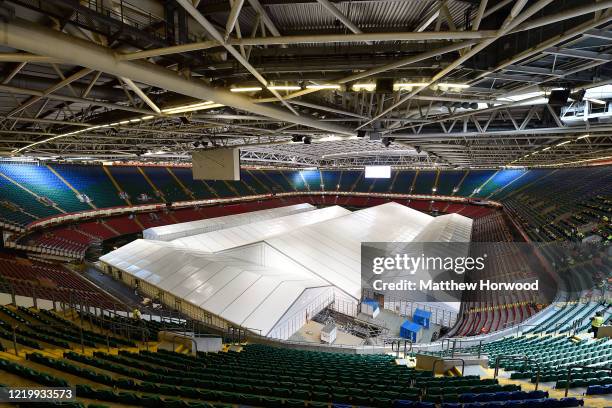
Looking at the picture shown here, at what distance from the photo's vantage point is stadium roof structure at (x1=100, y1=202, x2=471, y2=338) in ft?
43.0

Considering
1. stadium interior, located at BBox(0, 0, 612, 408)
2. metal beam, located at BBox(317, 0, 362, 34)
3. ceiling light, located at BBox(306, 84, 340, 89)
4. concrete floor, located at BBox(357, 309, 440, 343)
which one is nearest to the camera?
metal beam, located at BBox(317, 0, 362, 34)

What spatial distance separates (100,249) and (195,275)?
50.0ft

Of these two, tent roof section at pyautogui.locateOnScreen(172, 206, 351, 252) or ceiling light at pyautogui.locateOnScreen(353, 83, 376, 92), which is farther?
tent roof section at pyautogui.locateOnScreen(172, 206, 351, 252)

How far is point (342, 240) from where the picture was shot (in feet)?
71.9

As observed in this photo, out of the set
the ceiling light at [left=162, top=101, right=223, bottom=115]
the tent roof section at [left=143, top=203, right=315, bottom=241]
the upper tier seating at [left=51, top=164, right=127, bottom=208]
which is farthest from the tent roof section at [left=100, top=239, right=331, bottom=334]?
the upper tier seating at [left=51, top=164, right=127, bottom=208]

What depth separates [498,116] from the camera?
1307cm

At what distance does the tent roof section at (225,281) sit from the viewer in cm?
1283

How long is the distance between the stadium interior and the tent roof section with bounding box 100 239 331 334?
0.11m

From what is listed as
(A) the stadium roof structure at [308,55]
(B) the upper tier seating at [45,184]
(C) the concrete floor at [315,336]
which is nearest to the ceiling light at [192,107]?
(A) the stadium roof structure at [308,55]

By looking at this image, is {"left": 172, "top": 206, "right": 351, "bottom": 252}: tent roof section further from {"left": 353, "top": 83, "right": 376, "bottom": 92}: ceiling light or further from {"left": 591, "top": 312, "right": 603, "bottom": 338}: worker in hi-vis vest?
{"left": 591, "top": 312, "right": 603, "bottom": 338}: worker in hi-vis vest

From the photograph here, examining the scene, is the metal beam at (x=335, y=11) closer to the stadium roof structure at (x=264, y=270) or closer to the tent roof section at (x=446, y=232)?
the stadium roof structure at (x=264, y=270)

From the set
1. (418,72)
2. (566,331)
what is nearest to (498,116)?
(418,72)

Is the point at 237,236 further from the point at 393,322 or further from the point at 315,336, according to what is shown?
the point at 393,322

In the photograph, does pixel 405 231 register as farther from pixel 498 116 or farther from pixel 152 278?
pixel 152 278
